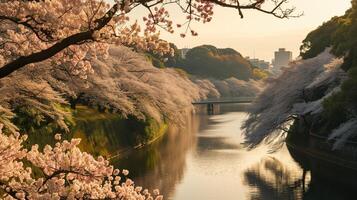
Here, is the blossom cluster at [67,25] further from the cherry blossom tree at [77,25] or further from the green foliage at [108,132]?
the green foliage at [108,132]

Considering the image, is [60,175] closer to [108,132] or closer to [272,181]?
[272,181]

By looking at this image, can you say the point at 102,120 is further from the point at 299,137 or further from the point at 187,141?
the point at 299,137

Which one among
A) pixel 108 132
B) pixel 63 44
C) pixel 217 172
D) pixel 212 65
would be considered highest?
pixel 212 65

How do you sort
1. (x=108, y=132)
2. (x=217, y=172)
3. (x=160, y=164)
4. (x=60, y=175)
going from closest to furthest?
(x=60, y=175)
(x=217, y=172)
(x=160, y=164)
(x=108, y=132)

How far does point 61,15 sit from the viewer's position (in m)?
9.70

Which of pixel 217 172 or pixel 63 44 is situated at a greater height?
pixel 63 44

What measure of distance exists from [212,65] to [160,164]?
98308 mm

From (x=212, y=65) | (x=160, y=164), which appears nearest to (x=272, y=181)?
(x=160, y=164)

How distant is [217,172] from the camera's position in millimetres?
32219

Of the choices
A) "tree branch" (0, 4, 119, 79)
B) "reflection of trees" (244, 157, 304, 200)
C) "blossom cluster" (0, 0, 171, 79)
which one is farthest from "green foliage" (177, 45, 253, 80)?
"tree branch" (0, 4, 119, 79)

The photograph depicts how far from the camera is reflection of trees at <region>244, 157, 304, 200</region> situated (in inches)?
1034

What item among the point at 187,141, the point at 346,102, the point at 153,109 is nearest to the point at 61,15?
the point at 346,102

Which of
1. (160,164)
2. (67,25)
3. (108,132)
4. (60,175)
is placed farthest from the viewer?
(108,132)

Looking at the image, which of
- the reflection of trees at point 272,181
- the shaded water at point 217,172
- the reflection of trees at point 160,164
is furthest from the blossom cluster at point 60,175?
the reflection of trees at point 272,181
